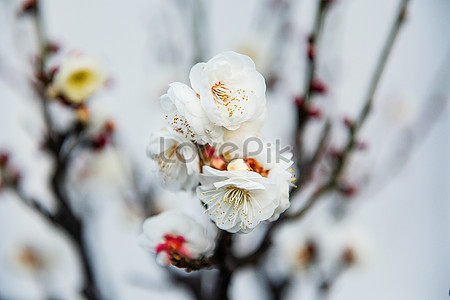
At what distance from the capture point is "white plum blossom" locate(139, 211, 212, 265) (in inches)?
15.7

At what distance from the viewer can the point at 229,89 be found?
0.37 metres

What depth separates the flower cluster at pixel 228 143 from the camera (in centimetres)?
34

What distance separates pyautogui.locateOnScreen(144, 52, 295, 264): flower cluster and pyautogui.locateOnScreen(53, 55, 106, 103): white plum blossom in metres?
0.30

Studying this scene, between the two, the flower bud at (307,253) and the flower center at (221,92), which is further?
the flower bud at (307,253)

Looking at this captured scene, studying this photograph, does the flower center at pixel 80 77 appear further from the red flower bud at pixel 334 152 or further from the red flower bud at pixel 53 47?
the red flower bud at pixel 334 152

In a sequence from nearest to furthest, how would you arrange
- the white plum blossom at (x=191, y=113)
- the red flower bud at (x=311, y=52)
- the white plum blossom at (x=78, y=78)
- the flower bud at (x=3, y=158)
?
the white plum blossom at (x=191, y=113) < the red flower bud at (x=311, y=52) < the white plum blossom at (x=78, y=78) < the flower bud at (x=3, y=158)

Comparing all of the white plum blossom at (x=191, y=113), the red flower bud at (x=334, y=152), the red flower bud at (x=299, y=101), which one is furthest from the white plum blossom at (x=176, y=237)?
the red flower bud at (x=334, y=152)

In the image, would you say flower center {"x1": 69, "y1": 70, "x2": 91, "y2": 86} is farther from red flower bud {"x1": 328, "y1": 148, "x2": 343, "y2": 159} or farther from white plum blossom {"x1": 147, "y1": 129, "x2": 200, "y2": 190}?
red flower bud {"x1": 328, "y1": 148, "x2": 343, "y2": 159}

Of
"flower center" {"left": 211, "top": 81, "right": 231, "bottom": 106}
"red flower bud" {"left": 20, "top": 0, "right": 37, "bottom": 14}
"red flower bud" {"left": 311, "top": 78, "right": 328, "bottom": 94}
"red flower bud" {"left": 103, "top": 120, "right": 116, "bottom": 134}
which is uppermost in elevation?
"flower center" {"left": 211, "top": 81, "right": 231, "bottom": 106}

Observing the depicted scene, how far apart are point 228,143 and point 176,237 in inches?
4.9

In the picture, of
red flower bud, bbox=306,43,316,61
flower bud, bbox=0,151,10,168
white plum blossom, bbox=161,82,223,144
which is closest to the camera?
white plum blossom, bbox=161,82,223,144

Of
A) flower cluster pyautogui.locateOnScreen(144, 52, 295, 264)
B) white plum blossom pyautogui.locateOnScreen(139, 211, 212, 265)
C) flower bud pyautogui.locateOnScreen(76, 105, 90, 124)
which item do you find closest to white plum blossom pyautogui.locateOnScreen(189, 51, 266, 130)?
flower cluster pyautogui.locateOnScreen(144, 52, 295, 264)

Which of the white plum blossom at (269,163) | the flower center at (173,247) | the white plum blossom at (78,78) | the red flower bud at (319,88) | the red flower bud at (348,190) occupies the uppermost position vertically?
the white plum blossom at (269,163)

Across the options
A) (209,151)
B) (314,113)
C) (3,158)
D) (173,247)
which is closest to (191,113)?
(209,151)
